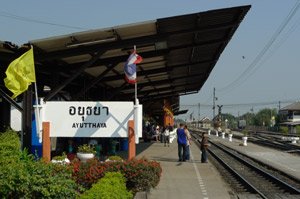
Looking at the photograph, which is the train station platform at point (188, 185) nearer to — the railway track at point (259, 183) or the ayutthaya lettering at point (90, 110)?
the railway track at point (259, 183)

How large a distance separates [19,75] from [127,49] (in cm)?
773

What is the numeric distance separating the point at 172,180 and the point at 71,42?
203 inches

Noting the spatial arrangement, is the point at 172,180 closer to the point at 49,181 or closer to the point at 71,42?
the point at 71,42

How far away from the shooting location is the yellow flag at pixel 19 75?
47.2ft

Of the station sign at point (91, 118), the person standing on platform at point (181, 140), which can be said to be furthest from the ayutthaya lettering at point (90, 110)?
the person standing on platform at point (181, 140)

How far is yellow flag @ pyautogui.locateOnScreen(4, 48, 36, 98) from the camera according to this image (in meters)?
14.4

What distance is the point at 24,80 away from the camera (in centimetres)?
1448

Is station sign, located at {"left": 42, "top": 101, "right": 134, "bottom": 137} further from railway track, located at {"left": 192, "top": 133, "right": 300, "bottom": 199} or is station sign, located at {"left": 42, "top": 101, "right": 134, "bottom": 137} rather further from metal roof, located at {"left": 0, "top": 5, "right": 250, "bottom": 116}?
railway track, located at {"left": 192, "top": 133, "right": 300, "bottom": 199}

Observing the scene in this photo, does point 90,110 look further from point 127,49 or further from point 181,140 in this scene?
point 181,140

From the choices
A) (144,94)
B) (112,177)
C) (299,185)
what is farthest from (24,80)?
(144,94)

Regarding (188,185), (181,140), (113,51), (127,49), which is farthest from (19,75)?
(181,140)

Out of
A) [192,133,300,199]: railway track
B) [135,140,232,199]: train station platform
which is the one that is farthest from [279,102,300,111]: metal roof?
[135,140,232,199]: train station platform

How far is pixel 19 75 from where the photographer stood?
47.2 ft

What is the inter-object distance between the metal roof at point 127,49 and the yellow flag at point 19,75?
2.46 metres
